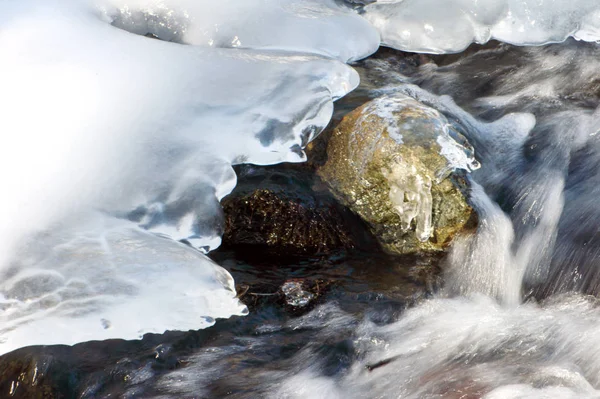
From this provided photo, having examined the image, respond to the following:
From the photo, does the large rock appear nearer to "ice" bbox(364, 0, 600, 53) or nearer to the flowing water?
the flowing water

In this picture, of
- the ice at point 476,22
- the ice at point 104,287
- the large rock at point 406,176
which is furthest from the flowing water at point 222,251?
the ice at point 476,22

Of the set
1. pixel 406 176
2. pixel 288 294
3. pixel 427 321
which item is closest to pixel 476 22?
pixel 406 176

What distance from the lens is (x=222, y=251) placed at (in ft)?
12.4

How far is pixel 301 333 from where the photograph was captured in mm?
3395

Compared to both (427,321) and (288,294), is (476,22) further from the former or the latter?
(288,294)

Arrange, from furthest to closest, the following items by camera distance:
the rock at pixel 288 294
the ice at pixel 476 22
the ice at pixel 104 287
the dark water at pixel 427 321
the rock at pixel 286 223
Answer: the ice at pixel 476 22, the rock at pixel 286 223, the rock at pixel 288 294, the dark water at pixel 427 321, the ice at pixel 104 287

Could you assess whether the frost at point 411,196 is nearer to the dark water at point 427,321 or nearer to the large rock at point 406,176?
the large rock at point 406,176

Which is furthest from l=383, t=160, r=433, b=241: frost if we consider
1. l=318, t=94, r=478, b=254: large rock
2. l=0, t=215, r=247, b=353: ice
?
l=0, t=215, r=247, b=353: ice

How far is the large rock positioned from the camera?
3.65 m

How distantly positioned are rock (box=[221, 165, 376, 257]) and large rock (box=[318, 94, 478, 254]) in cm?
11

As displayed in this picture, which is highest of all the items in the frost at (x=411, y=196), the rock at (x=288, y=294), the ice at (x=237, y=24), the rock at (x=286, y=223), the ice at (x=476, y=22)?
the ice at (x=476, y=22)

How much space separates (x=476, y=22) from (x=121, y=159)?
3.07m

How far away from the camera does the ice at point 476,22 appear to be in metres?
4.95

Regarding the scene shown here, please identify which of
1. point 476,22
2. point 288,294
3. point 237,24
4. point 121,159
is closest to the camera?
point 121,159
